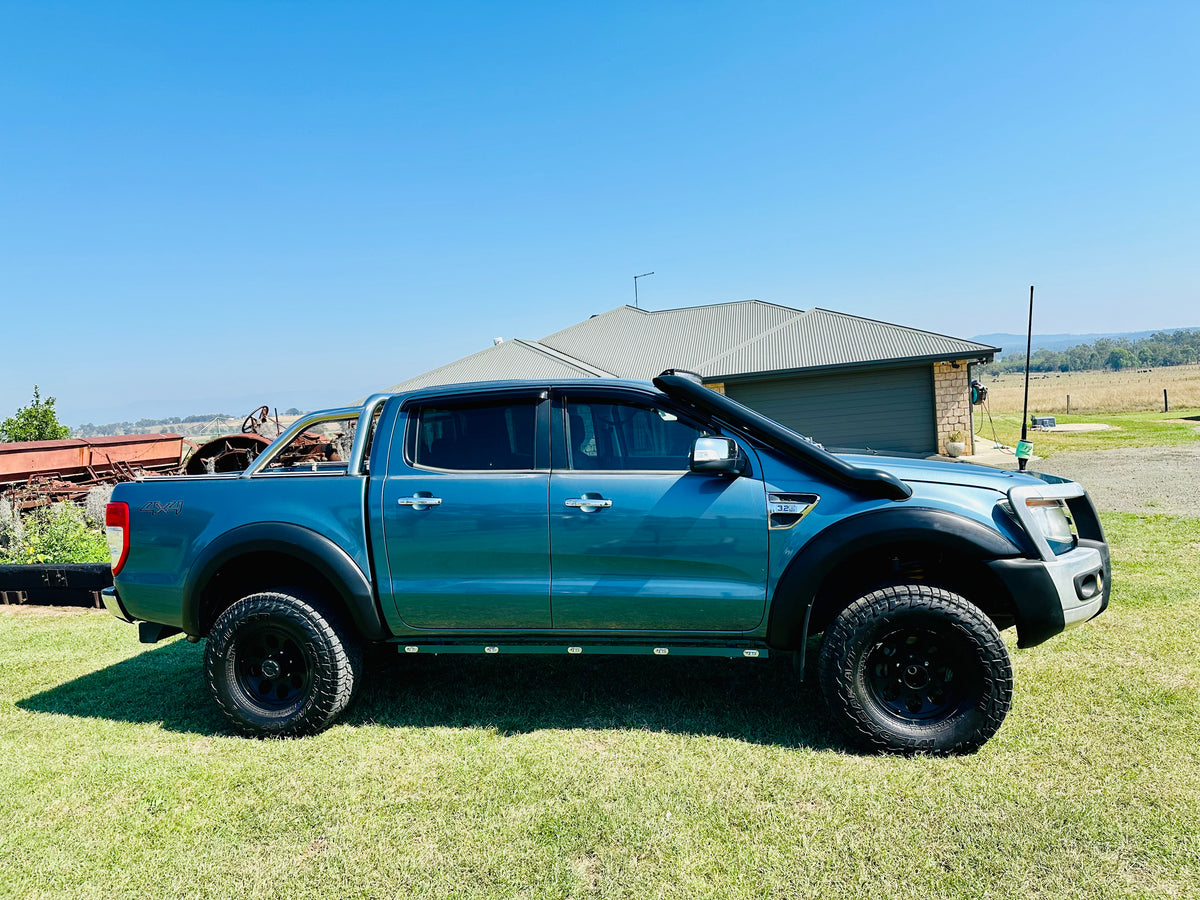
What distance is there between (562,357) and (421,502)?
16.8 m

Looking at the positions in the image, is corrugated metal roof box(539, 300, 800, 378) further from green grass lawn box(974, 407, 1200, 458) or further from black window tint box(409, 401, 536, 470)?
black window tint box(409, 401, 536, 470)

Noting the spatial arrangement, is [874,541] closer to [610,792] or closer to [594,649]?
[594,649]

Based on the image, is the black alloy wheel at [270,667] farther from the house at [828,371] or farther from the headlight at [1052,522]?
the house at [828,371]

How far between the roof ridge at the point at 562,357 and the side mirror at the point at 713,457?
14.5 meters

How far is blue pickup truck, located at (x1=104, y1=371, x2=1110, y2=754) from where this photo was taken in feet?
12.6

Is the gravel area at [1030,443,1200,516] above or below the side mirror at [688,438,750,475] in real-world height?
below

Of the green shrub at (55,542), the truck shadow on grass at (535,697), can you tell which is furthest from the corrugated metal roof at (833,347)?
the truck shadow on grass at (535,697)

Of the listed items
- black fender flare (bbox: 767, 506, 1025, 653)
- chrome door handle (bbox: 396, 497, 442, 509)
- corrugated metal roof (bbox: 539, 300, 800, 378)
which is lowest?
black fender flare (bbox: 767, 506, 1025, 653)

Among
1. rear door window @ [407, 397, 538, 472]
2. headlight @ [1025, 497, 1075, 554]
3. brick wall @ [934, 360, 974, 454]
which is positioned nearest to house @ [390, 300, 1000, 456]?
brick wall @ [934, 360, 974, 454]

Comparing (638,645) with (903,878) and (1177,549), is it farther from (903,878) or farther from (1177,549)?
(1177,549)

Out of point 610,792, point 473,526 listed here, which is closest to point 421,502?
point 473,526

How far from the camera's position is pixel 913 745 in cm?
382

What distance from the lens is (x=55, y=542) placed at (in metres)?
8.61

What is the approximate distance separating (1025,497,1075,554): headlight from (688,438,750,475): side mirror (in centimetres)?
144
